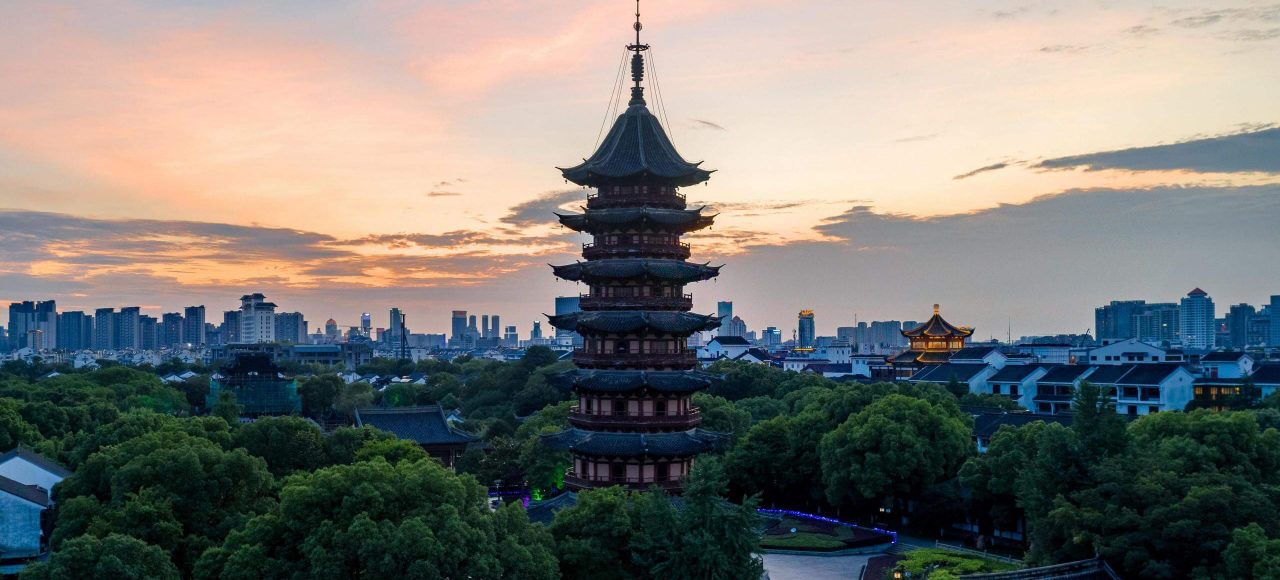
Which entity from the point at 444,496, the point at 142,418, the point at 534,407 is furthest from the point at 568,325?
the point at 534,407

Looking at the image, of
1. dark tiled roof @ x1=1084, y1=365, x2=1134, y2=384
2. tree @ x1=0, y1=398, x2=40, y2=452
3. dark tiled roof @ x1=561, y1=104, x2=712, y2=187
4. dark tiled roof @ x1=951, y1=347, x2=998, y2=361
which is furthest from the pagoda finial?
dark tiled roof @ x1=951, y1=347, x2=998, y2=361

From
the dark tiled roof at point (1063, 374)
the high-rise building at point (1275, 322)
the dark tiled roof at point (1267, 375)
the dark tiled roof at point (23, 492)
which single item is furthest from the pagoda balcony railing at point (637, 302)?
the high-rise building at point (1275, 322)

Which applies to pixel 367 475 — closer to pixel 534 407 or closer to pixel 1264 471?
pixel 1264 471

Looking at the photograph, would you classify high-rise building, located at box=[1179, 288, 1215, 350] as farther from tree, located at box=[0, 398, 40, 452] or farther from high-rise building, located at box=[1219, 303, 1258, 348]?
tree, located at box=[0, 398, 40, 452]

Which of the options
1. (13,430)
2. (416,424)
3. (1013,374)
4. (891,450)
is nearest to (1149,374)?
(1013,374)

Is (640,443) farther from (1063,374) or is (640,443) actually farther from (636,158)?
(1063,374)

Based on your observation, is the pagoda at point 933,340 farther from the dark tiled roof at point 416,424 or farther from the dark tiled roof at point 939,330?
the dark tiled roof at point 416,424
